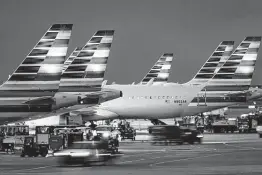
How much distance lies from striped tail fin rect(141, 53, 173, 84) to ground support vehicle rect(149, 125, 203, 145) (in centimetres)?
6525

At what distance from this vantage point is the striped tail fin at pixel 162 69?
125312mm

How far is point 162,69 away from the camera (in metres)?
126

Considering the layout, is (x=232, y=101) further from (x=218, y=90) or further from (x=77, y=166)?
(x=77, y=166)

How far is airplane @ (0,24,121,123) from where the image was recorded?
4488cm

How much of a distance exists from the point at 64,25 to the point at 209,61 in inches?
2058

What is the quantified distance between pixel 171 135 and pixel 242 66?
31834mm

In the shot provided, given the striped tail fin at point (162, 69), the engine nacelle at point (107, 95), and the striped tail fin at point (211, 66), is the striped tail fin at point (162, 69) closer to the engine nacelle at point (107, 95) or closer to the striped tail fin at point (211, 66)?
the striped tail fin at point (211, 66)

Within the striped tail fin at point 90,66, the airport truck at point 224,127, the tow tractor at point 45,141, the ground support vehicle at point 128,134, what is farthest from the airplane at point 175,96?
the tow tractor at point 45,141

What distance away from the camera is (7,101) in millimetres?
44969

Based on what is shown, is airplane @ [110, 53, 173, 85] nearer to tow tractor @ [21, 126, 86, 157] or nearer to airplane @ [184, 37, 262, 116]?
airplane @ [184, 37, 262, 116]

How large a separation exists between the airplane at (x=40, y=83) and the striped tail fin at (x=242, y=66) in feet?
133

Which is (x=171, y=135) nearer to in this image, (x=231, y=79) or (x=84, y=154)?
(x=84, y=154)

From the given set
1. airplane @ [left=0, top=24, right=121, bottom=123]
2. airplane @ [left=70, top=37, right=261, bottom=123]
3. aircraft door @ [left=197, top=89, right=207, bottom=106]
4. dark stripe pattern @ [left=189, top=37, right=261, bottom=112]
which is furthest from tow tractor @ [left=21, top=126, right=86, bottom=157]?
dark stripe pattern @ [left=189, top=37, right=261, bottom=112]

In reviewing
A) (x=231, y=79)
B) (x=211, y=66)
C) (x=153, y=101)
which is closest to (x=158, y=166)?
(x=153, y=101)
